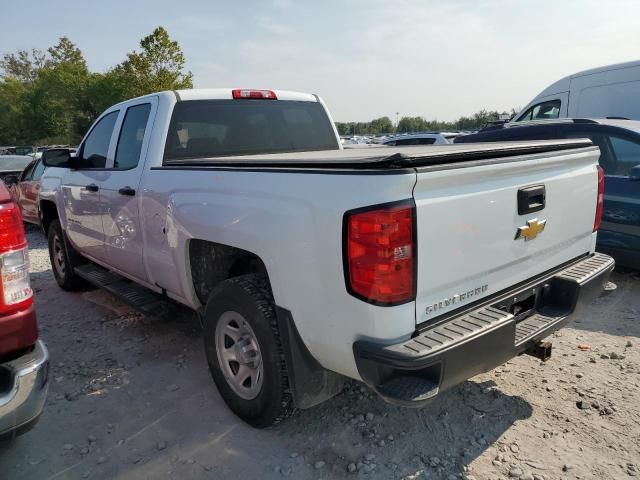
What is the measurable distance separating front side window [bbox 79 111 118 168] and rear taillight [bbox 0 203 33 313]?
2308mm

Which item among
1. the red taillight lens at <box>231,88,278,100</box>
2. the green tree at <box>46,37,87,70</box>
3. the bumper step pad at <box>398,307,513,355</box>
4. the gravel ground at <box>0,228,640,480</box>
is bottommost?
the gravel ground at <box>0,228,640,480</box>

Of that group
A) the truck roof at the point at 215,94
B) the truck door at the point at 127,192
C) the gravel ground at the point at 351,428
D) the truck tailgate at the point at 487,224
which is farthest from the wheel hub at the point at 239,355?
the truck roof at the point at 215,94

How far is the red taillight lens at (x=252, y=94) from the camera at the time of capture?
4.04 m

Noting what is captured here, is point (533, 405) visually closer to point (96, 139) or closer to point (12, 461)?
point (12, 461)

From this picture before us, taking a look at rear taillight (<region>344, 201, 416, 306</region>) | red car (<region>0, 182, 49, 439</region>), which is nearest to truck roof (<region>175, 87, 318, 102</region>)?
red car (<region>0, 182, 49, 439</region>)

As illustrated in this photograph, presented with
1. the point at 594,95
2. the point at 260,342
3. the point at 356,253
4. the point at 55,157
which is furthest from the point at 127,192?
the point at 594,95

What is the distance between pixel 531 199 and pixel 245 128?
8.01ft

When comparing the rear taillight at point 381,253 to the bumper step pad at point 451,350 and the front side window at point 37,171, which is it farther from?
the front side window at point 37,171

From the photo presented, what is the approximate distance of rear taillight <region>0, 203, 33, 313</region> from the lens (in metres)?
2.09

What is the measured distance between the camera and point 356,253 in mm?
1987

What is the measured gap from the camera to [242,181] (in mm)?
2555

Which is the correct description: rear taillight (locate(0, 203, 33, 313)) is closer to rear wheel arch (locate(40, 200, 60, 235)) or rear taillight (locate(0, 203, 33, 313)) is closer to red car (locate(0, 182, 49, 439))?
red car (locate(0, 182, 49, 439))

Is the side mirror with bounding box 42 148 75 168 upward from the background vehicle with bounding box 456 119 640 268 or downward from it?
upward

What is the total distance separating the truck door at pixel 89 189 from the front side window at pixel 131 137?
154 mm
